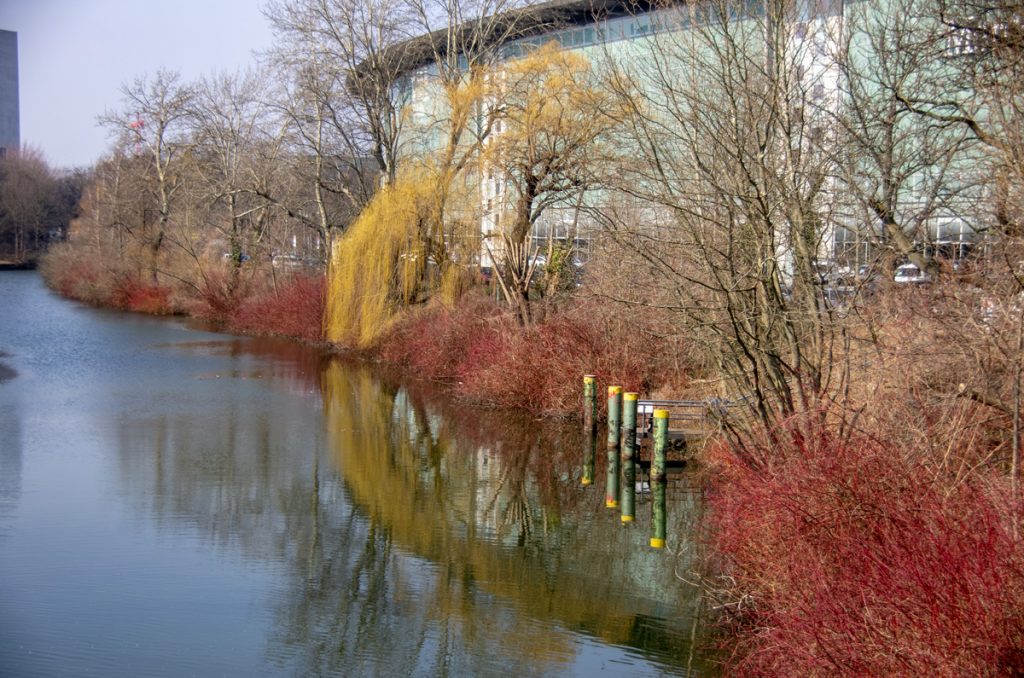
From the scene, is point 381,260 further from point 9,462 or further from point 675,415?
point 9,462

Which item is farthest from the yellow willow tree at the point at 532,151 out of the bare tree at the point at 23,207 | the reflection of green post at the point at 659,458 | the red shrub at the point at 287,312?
the bare tree at the point at 23,207

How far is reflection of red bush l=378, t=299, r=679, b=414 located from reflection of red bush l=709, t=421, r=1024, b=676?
23.2ft

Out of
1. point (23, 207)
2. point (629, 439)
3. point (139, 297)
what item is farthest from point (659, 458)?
point (23, 207)

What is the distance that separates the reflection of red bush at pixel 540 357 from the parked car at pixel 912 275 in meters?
4.40

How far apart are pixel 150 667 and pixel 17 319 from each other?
94.3 ft

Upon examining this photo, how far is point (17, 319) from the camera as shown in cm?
3241

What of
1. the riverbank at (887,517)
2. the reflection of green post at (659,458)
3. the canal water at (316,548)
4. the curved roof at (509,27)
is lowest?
the canal water at (316,548)

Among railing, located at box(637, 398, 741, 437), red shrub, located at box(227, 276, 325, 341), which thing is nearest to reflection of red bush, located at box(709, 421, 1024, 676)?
railing, located at box(637, 398, 741, 437)

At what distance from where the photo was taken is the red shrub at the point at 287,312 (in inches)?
1089

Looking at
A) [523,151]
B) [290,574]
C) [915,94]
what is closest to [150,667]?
[290,574]

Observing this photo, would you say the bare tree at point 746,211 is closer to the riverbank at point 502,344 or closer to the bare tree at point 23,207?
the riverbank at point 502,344

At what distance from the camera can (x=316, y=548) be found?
9789 mm

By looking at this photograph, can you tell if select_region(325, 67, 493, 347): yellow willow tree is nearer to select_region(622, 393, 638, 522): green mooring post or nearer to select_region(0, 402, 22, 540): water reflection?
select_region(0, 402, 22, 540): water reflection

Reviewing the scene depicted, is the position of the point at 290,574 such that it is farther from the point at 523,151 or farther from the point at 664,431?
the point at 523,151
